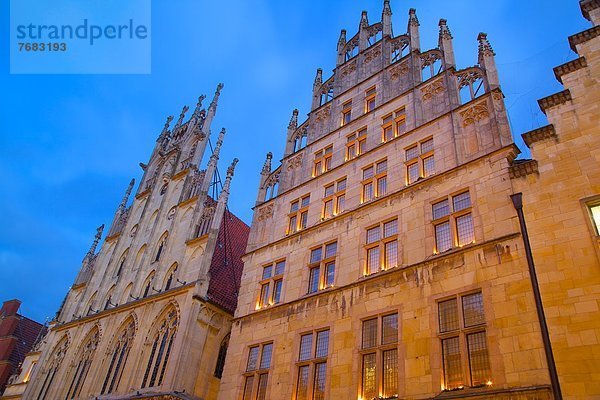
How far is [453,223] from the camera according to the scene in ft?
49.3

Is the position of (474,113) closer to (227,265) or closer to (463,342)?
(463,342)

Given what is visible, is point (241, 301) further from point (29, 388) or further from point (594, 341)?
point (29, 388)

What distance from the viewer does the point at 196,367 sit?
849 inches

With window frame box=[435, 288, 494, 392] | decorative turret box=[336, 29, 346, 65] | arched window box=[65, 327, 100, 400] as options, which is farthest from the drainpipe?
arched window box=[65, 327, 100, 400]

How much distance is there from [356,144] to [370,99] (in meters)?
2.72

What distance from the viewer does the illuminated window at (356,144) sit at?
21.0m

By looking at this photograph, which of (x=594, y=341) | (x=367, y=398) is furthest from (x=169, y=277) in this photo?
(x=594, y=341)

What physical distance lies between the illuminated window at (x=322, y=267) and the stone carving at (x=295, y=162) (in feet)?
19.5

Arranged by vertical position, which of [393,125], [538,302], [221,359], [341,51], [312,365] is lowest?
[312,365]

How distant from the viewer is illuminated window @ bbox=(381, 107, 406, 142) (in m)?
19.8

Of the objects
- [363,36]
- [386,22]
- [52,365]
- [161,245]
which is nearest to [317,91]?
[363,36]

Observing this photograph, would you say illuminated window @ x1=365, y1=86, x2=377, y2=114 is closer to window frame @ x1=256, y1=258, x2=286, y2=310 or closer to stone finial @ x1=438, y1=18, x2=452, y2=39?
stone finial @ x1=438, y1=18, x2=452, y2=39

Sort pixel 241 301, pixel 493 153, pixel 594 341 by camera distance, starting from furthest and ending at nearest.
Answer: pixel 241 301 → pixel 493 153 → pixel 594 341

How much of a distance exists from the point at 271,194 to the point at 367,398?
1247 centimetres
